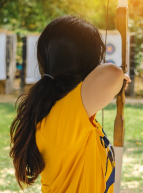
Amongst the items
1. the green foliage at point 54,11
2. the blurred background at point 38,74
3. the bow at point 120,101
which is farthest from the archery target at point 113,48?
the bow at point 120,101

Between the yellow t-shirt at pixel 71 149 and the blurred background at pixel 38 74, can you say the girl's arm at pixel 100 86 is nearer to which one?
the yellow t-shirt at pixel 71 149

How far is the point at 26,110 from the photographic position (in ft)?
3.51

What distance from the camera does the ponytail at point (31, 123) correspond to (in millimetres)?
1036

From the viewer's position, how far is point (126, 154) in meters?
3.62

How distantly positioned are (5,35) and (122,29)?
740 cm

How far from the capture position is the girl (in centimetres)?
97

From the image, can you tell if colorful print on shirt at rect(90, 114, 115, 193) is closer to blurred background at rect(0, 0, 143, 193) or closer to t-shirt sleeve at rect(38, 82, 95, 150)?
t-shirt sleeve at rect(38, 82, 95, 150)

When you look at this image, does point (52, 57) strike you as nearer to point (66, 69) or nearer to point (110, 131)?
point (66, 69)

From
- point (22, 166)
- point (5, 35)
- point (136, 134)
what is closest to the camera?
point (22, 166)

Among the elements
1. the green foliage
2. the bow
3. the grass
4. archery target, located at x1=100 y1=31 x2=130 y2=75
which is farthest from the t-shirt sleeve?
the green foliage

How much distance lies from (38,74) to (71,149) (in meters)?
0.36

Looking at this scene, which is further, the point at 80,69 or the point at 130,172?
the point at 130,172

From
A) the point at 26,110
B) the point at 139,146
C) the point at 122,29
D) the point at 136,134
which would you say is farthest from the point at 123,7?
the point at 136,134

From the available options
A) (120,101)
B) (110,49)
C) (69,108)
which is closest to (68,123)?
(69,108)
